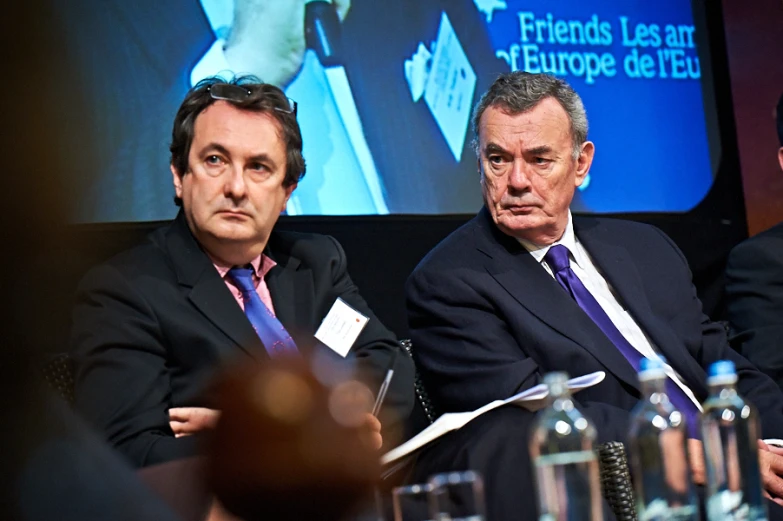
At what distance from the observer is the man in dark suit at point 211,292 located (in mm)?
2375

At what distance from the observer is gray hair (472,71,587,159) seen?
10.2 feet

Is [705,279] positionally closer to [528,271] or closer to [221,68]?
[528,271]

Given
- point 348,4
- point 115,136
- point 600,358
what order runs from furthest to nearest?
1. point 348,4
2. point 115,136
3. point 600,358

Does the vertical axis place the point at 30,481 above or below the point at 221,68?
below

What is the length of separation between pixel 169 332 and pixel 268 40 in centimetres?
158

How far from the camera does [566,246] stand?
10.1 ft

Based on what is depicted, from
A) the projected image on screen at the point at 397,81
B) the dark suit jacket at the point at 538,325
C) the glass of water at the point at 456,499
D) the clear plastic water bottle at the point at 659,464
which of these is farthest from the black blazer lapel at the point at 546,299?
the glass of water at the point at 456,499

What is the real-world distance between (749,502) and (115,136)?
2.61m

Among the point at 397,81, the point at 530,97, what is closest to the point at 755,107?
the point at 397,81

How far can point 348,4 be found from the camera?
3947mm

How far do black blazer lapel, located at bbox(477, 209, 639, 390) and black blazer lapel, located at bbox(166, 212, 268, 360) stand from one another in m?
0.76

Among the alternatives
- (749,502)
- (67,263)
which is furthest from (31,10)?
(749,502)

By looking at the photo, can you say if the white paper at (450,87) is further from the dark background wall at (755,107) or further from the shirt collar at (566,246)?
the dark background wall at (755,107)

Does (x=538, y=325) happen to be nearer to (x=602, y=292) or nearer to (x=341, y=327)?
(x=602, y=292)
